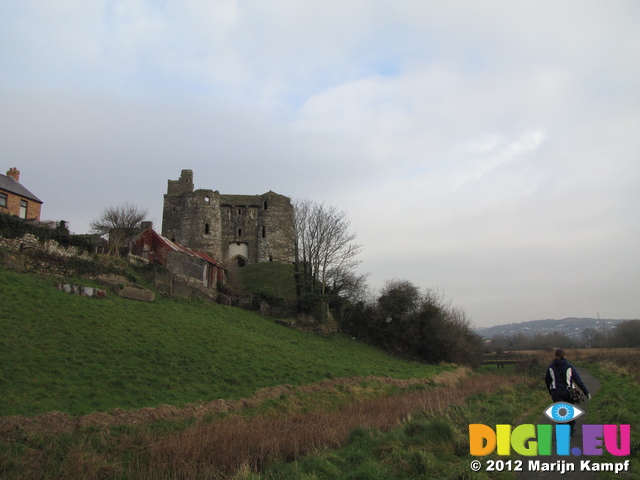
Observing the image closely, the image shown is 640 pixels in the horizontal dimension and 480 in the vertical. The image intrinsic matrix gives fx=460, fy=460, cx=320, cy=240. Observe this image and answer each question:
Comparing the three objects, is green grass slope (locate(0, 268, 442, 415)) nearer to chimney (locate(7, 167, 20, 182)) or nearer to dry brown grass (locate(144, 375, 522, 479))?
dry brown grass (locate(144, 375, 522, 479))

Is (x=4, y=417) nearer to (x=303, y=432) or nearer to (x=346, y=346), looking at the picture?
(x=303, y=432)

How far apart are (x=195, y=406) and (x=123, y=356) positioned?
361 centimetres

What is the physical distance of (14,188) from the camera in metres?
27.2

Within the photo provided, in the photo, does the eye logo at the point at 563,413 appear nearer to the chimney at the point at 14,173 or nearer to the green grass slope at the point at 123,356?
the green grass slope at the point at 123,356

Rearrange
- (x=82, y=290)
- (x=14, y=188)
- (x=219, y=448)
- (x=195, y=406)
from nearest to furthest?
(x=219, y=448), (x=195, y=406), (x=82, y=290), (x=14, y=188)

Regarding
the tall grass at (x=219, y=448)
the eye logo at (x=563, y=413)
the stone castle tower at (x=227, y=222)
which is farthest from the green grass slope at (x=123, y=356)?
the stone castle tower at (x=227, y=222)

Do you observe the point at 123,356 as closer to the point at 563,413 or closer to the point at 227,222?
the point at 563,413

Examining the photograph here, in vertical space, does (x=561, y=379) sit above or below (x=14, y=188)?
below

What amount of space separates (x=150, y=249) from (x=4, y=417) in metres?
21.7

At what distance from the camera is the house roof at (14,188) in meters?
26.4

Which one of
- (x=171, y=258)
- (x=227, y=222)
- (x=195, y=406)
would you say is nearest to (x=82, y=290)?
(x=171, y=258)

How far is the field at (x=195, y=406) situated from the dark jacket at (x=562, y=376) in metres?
1.26

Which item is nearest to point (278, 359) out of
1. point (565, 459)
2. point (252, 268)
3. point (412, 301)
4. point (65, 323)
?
point (65, 323)

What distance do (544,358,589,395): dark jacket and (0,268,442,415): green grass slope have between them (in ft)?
28.5
